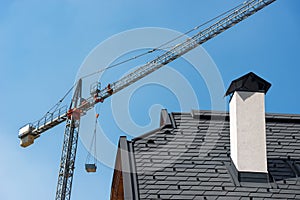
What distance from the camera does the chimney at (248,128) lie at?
10.6 meters

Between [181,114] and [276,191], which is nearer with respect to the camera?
[276,191]

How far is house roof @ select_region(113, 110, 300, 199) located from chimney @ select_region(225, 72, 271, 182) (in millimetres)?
187

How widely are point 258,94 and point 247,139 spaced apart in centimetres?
100

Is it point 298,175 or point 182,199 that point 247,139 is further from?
point 182,199

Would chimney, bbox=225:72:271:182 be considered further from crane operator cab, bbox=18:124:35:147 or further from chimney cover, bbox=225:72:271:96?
crane operator cab, bbox=18:124:35:147

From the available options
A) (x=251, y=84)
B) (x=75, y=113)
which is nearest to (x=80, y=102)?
(x=75, y=113)

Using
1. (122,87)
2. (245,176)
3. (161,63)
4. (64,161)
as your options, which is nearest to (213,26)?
(161,63)

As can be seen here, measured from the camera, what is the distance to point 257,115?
11.1 m

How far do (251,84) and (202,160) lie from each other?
1.73 metres

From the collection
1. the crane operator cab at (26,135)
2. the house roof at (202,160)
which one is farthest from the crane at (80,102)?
the house roof at (202,160)

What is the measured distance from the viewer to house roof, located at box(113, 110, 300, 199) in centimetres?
995

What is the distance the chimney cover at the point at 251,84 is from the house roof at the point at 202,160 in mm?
1141

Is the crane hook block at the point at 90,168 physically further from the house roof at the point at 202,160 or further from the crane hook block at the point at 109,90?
the house roof at the point at 202,160

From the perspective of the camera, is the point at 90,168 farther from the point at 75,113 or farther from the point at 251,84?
the point at 251,84
